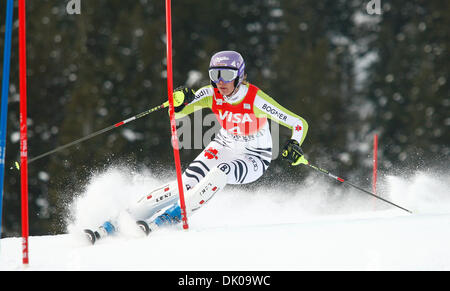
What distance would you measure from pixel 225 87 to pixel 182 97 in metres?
0.42

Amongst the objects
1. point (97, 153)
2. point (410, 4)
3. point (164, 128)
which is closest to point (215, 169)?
point (97, 153)

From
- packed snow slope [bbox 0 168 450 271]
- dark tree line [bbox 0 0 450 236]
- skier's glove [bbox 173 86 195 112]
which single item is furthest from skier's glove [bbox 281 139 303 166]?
dark tree line [bbox 0 0 450 236]

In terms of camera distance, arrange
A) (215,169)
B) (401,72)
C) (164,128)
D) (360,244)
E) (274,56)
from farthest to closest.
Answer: (401,72)
(274,56)
(164,128)
(215,169)
(360,244)

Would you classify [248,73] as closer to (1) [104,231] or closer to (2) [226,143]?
(2) [226,143]

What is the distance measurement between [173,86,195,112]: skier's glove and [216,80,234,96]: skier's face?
30 centimetres

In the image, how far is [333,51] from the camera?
24.9m

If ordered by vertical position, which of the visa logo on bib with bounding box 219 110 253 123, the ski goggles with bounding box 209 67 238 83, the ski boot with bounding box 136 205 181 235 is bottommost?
the ski boot with bounding box 136 205 181 235

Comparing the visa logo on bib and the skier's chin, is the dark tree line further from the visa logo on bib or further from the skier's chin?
the skier's chin

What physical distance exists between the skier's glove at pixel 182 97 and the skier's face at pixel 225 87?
0.30 metres

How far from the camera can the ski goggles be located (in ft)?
15.5
